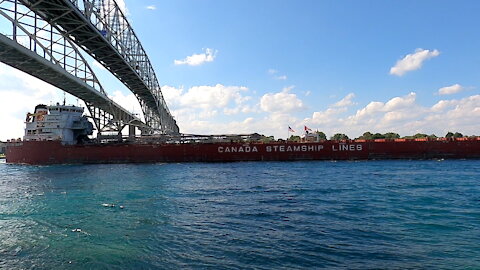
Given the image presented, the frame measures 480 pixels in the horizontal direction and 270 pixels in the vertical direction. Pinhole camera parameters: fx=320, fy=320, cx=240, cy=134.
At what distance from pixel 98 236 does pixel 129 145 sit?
35325 millimetres

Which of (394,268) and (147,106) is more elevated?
(147,106)

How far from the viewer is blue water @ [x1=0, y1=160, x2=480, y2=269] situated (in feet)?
21.8

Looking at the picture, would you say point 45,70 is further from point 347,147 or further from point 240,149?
point 347,147

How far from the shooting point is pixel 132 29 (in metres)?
47.8

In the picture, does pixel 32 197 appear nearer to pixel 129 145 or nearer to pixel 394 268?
pixel 394 268

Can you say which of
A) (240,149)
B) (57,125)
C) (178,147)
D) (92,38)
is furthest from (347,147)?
(57,125)

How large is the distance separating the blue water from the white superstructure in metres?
32.1

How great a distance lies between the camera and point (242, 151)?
38.9 metres

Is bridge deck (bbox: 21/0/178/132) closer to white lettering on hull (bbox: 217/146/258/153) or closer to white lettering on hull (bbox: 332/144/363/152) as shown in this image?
white lettering on hull (bbox: 217/146/258/153)

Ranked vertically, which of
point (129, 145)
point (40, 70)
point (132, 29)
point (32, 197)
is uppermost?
point (132, 29)

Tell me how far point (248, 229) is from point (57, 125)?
44.4m

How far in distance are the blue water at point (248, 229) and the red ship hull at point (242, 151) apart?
21686 mm

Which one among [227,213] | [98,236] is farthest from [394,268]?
[98,236]

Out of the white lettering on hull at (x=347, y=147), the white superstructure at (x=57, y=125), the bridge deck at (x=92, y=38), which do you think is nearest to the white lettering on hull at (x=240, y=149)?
the white lettering on hull at (x=347, y=147)
